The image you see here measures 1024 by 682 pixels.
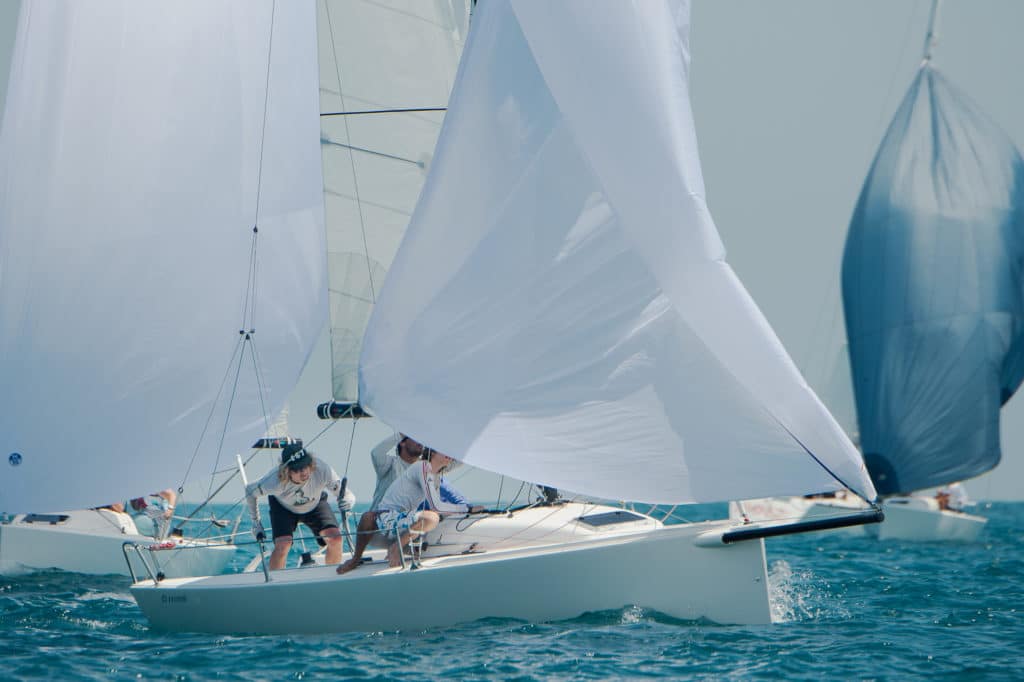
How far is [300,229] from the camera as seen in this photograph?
366 inches

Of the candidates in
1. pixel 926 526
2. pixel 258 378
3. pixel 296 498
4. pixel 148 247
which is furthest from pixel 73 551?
pixel 926 526

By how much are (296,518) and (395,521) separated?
1171 mm

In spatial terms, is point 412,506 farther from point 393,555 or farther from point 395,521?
point 393,555

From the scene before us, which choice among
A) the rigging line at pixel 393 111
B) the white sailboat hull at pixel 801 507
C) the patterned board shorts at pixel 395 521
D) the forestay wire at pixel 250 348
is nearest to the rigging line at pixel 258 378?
the forestay wire at pixel 250 348

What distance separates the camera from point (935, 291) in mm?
18188

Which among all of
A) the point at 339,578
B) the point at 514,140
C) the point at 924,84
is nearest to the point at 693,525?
the point at 339,578

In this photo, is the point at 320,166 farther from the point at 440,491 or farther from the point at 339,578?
the point at 339,578

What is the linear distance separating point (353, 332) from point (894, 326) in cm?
1120

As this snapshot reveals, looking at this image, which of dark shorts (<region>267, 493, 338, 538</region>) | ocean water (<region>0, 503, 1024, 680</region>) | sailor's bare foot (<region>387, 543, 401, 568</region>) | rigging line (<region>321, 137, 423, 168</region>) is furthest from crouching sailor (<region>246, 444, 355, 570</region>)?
rigging line (<region>321, 137, 423, 168</region>)

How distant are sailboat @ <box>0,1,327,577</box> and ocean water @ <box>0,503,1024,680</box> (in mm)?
954

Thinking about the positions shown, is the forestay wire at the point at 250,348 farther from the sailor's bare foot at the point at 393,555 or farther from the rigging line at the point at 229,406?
the sailor's bare foot at the point at 393,555

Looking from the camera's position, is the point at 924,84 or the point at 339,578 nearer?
the point at 339,578

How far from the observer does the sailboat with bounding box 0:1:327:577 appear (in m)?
8.28

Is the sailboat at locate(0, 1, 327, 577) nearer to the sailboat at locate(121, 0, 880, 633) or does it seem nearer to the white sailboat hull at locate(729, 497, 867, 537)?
the sailboat at locate(121, 0, 880, 633)
